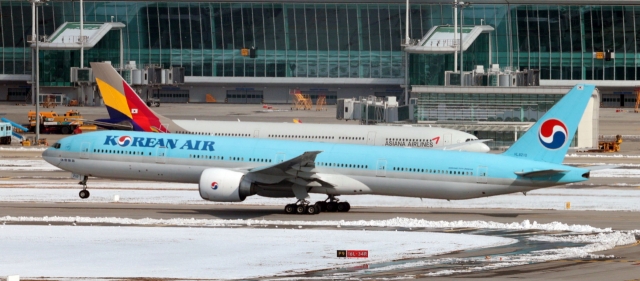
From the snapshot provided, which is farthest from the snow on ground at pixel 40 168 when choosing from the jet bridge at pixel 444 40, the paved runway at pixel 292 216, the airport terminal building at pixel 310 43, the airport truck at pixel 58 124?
the airport terminal building at pixel 310 43

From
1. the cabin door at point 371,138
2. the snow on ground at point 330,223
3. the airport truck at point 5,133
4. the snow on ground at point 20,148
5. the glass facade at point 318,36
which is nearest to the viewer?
the snow on ground at point 330,223

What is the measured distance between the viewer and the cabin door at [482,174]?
46094mm

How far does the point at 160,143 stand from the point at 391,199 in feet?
39.6

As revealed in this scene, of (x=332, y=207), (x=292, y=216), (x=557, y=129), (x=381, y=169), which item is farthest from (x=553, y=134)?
(x=292, y=216)

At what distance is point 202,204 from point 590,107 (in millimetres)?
41511

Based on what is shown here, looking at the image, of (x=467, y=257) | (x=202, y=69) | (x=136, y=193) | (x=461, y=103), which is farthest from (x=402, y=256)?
(x=202, y=69)

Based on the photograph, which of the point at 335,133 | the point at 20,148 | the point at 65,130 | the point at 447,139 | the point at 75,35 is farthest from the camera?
the point at 75,35

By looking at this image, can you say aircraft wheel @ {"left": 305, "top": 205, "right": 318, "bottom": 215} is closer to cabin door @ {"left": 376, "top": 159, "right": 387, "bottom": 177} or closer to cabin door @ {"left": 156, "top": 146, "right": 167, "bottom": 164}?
cabin door @ {"left": 376, "top": 159, "right": 387, "bottom": 177}

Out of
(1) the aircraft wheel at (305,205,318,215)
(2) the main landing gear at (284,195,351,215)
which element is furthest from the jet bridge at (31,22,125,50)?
(1) the aircraft wheel at (305,205,318,215)

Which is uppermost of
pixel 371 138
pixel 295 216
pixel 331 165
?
pixel 371 138

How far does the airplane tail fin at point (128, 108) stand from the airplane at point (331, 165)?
1735 cm

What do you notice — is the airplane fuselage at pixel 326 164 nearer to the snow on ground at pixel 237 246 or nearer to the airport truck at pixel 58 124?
the snow on ground at pixel 237 246

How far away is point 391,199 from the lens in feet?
178

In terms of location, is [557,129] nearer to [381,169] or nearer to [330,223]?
[381,169]
